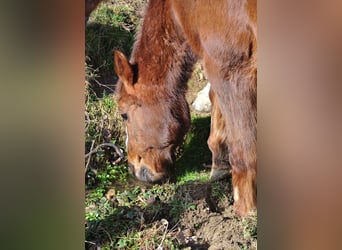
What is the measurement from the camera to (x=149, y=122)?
8.94 feet

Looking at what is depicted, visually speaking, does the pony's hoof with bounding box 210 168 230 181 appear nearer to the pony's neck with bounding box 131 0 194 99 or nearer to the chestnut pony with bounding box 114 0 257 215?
the chestnut pony with bounding box 114 0 257 215

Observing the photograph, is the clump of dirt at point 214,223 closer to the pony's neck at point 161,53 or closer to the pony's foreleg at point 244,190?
the pony's foreleg at point 244,190

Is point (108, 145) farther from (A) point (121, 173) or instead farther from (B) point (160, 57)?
(B) point (160, 57)

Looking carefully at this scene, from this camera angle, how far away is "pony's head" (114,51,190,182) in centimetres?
269

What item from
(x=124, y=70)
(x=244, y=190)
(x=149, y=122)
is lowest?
(x=244, y=190)

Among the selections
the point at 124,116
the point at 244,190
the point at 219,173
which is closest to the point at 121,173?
the point at 124,116

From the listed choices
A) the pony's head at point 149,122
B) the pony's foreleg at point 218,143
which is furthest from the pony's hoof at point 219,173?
the pony's head at point 149,122

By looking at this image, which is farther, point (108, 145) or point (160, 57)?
point (160, 57)

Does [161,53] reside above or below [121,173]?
above

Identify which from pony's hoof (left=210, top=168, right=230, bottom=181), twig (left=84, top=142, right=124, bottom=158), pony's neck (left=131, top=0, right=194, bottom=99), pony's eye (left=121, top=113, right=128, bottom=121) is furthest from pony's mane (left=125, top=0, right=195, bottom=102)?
pony's hoof (left=210, top=168, right=230, bottom=181)

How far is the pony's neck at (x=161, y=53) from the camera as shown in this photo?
106 inches

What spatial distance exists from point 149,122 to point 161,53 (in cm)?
39
